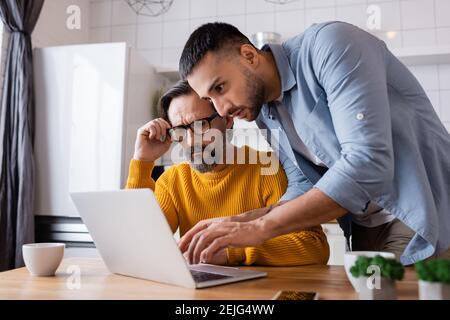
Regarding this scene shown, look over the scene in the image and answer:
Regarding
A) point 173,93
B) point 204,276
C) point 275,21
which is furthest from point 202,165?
point 275,21

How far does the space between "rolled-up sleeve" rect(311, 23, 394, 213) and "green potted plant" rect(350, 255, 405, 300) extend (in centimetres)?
25

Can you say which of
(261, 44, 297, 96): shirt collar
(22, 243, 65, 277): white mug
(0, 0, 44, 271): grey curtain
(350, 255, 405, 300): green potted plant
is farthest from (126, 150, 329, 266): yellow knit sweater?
(0, 0, 44, 271): grey curtain

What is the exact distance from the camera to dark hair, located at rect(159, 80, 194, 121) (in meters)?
1.48

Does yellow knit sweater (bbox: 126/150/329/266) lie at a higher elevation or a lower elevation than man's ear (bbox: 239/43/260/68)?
lower

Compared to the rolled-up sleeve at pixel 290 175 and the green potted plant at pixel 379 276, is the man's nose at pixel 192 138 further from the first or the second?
the green potted plant at pixel 379 276

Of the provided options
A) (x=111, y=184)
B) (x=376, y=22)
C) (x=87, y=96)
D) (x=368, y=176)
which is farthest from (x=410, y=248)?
(x=376, y=22)

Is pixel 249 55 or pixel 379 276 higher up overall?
pixel 249 55

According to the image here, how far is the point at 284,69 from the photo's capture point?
113 centimetres

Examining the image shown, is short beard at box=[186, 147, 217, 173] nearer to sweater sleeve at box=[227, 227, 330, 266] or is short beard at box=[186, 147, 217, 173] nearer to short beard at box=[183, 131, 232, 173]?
short beard at box=[183, 131, 232, 173]

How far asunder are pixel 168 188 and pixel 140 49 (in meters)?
2.09

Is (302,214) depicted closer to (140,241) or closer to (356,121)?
(356,121)

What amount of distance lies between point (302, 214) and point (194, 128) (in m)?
0.68

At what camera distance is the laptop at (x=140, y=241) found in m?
0.76

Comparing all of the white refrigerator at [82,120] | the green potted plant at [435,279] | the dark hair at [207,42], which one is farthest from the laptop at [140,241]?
the white refrigerator at [82,120]
